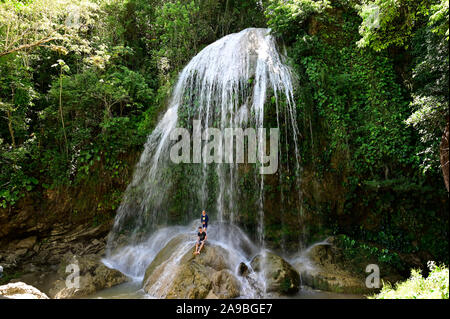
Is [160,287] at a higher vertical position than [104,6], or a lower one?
lower

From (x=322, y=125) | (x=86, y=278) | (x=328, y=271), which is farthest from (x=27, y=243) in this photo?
(x=322, y=125)

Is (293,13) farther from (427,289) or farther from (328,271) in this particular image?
(427,289)

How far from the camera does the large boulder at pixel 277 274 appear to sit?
5.71 metres

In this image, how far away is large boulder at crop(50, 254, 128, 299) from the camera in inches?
235

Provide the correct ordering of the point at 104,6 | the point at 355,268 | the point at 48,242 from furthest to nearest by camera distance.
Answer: the point at 104,6 < the point at 48,242 < the point at 355,268

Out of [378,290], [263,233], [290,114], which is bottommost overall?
[378,290]

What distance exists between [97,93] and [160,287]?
23.3 ft

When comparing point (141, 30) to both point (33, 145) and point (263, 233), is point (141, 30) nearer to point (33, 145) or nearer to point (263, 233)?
point (33, 145)

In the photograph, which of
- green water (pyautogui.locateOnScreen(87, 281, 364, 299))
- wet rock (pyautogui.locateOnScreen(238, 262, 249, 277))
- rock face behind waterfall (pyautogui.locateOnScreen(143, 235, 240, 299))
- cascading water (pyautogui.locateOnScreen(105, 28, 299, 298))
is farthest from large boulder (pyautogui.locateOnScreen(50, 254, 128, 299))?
wet rock (pyautogui.locateOnScreen(238, 262, 249, 277))

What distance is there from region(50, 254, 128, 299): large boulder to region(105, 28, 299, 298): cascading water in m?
0.74

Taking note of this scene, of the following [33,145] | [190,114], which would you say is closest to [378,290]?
[190,114]

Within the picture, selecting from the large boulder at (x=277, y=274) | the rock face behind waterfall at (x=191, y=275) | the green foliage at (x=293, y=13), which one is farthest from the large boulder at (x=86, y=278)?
the green foliage at (x=293, y=13)

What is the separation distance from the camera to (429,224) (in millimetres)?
6926

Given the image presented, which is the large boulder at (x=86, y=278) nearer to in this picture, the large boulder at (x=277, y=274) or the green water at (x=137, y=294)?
the green water at (x=137, y=294)
